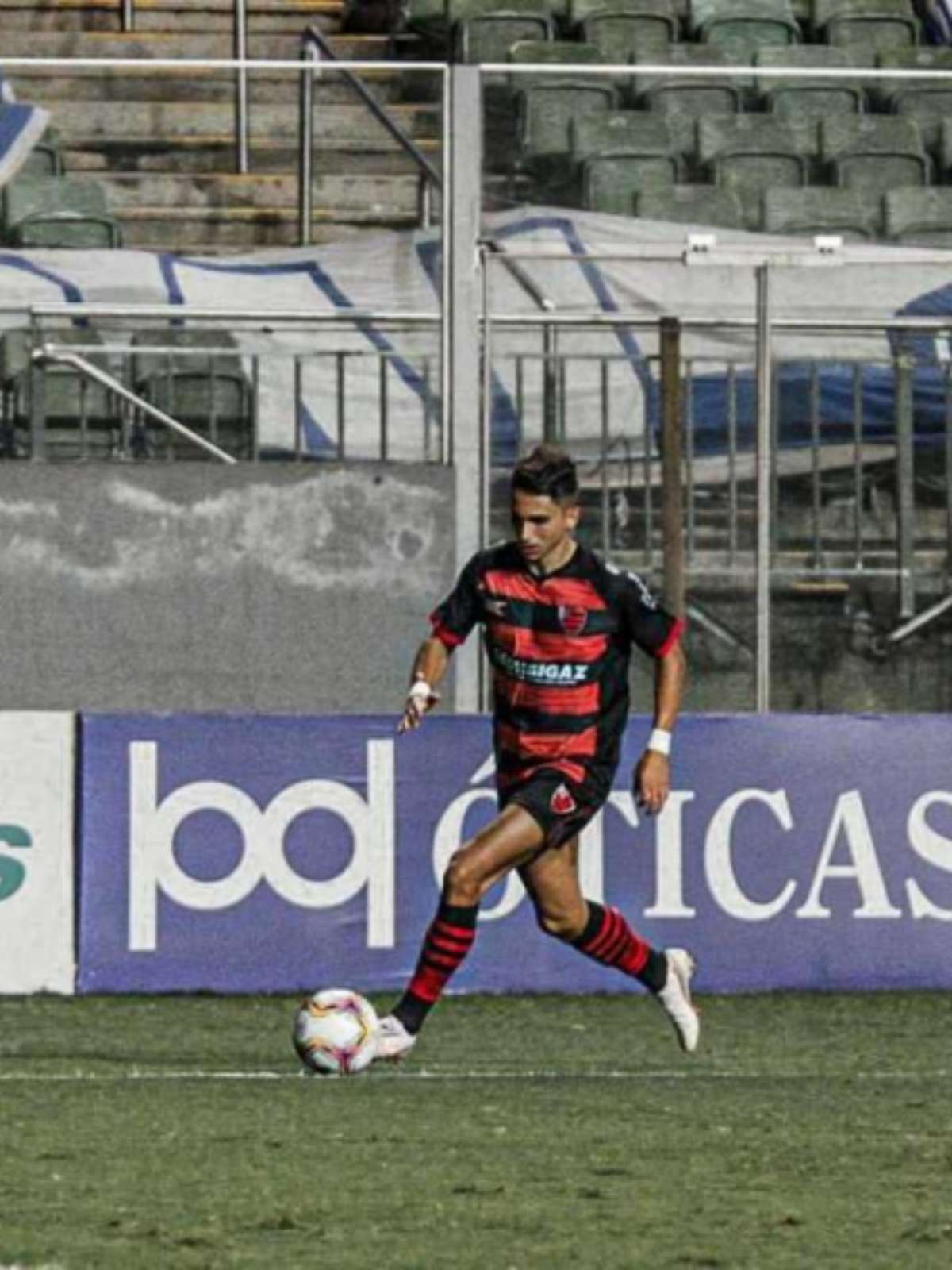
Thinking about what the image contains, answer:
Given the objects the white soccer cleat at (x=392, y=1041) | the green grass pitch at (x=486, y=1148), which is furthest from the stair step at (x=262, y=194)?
the white soccer cleat at (x=392, y=1041)

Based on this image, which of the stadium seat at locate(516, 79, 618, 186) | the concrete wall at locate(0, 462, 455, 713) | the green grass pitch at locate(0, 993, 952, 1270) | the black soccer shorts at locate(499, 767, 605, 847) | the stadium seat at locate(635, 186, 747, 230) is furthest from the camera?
the stadium seat at locate(635, 186, 747, 230)

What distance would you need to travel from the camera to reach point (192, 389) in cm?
1530

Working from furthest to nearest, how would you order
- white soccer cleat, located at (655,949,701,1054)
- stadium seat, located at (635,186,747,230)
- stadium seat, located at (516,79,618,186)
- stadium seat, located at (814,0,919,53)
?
stadium seat, located at (814,0,919,53)
stadium seat, located at (635,186,747,230)
stadium seat, located at (516,79,618,186)
white soccer cleat, located at (655,949,701,1054)

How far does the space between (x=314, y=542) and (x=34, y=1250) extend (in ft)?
27.8

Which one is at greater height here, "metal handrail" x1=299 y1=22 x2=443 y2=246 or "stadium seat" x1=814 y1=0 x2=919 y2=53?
"stadium seat" x1=814 y1=0 x2=919 y2=53

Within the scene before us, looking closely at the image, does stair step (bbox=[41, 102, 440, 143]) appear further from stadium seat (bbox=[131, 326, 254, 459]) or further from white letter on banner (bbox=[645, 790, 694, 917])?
white letter on banner (bbox=[645, 790, 694, 917])

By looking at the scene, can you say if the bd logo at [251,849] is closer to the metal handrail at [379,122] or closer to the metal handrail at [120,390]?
the metal handrail at [120,390]

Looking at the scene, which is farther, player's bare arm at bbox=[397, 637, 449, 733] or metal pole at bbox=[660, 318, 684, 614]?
metal pole at bbox=[660, 318, 684, 614]

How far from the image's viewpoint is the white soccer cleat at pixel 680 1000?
11.0 meters

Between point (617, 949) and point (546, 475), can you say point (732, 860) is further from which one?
point (546, 475)

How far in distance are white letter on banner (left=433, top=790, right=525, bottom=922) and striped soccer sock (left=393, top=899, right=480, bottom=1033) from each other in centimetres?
311

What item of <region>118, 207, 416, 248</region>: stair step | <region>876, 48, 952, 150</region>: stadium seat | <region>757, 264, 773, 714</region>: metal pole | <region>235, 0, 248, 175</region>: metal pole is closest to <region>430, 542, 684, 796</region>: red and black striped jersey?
<region>757, 264, 773, 714</region>: metal pole

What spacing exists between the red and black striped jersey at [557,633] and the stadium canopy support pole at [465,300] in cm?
410

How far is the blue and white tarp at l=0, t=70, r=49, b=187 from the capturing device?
15383 millimetres
